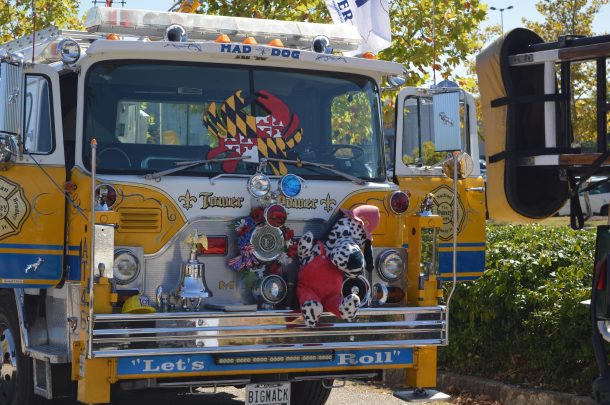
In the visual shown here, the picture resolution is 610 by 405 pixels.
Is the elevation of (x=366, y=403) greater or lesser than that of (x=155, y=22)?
lesser

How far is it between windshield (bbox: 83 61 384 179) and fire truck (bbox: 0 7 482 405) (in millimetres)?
13

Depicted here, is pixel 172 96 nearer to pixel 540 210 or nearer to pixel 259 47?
pixel 259 47

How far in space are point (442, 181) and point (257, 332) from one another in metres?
2.38

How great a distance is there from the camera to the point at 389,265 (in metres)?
8.61

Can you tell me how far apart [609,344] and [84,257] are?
393 centimetres

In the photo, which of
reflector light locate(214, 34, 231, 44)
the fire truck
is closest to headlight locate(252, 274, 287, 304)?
the fire truck

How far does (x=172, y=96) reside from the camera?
27.8ft

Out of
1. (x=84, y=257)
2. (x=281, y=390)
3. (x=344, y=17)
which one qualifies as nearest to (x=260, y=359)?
(x=281, y=390)

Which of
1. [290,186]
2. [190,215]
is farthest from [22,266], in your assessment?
[290,186]

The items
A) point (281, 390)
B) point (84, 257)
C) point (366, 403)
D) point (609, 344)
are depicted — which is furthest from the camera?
point (366, 403)

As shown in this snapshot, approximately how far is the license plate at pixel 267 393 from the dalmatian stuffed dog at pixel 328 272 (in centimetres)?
53

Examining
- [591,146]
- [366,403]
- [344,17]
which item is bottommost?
[366,403]

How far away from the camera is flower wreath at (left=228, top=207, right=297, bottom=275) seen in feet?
26.3

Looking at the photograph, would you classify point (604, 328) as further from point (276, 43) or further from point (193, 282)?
point (276, 43)
